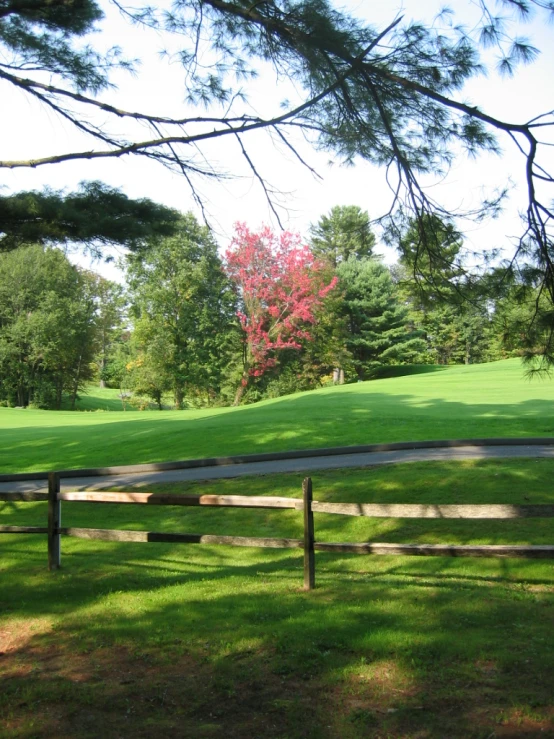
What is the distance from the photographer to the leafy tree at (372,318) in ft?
160

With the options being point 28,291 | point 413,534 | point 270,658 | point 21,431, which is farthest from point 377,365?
point 270,658

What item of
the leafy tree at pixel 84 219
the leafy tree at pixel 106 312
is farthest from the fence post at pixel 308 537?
the leafy tree at pixel 106 312

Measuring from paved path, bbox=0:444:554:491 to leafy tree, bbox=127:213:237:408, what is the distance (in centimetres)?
2748

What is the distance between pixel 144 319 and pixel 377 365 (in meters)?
18.4

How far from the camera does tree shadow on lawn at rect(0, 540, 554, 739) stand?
13.7 ft

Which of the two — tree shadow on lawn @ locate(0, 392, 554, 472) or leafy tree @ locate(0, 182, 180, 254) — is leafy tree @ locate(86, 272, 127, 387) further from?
leafy tree @ locate(0, 182, 180, 254)

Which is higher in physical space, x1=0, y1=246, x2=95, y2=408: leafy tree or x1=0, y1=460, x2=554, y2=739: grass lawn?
x1=0, y1=246, x2=95, y2=408: leafy tree

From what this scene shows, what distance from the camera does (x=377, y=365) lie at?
2030 inches

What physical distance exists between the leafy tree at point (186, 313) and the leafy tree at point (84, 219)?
30955 mm

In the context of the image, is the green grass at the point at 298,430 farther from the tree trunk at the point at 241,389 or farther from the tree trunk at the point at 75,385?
the tree trunk at the point at 75,385

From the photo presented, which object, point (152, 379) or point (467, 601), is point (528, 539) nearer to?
point (467, 601)

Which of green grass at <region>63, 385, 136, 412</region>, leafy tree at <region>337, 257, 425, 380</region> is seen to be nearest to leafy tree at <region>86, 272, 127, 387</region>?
green grass at <region>63, 385, 136, 412</region>

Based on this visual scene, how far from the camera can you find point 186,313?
41.9 m

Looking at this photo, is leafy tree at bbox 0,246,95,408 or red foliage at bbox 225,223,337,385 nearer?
red foliage at bbox 225,223,337,385
